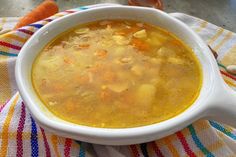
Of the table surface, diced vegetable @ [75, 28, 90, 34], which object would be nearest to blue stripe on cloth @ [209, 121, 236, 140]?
diced vegetable @ [75, 28, 90, 34]

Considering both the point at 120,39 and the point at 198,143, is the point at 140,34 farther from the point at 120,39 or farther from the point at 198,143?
the point at 198,143

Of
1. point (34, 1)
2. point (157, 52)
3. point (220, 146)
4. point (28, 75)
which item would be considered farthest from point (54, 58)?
point (34, 1)

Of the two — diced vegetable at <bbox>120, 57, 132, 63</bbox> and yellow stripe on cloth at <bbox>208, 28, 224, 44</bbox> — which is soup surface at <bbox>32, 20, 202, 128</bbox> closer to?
diced vegetable at <bbox>120, 57, 132, 63</bbox>

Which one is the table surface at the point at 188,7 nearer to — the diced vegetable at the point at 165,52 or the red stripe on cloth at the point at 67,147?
the diced vegetable at the point at 165,52

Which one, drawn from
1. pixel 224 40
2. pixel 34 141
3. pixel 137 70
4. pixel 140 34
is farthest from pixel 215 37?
pixel 34 141

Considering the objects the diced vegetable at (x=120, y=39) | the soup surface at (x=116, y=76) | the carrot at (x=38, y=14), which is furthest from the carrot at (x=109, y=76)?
the carrot at (x=38, y=14)

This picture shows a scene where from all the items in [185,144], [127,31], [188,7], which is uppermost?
[127,31]
